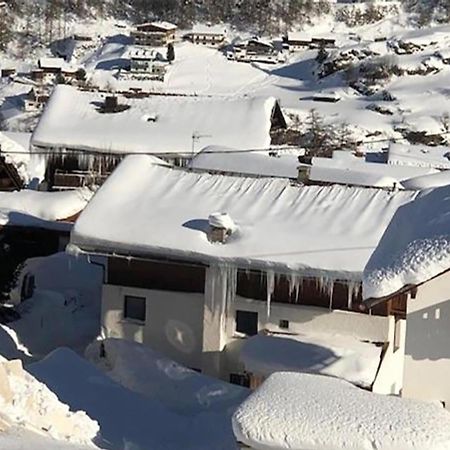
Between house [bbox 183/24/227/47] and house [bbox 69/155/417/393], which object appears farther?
house [bbox 183/24/227/47]

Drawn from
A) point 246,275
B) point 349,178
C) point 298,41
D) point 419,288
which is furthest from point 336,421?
point 298,41

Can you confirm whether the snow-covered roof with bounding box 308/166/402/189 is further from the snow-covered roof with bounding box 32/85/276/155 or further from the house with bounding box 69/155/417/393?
the snow-covered roof with bounding box 32/85/276/155

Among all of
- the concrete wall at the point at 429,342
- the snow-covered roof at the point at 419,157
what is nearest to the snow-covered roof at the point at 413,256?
the concrete wall at the point at 429,342

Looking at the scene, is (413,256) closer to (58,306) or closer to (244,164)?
(58,306)

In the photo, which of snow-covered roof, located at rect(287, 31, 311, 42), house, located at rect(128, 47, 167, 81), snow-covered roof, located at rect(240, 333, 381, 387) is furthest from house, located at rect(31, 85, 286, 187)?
snow-covered roof, located at rect(287, 31, 311, 42)

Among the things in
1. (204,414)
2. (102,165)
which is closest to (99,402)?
(204,414)

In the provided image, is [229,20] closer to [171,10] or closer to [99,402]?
[171,10]
